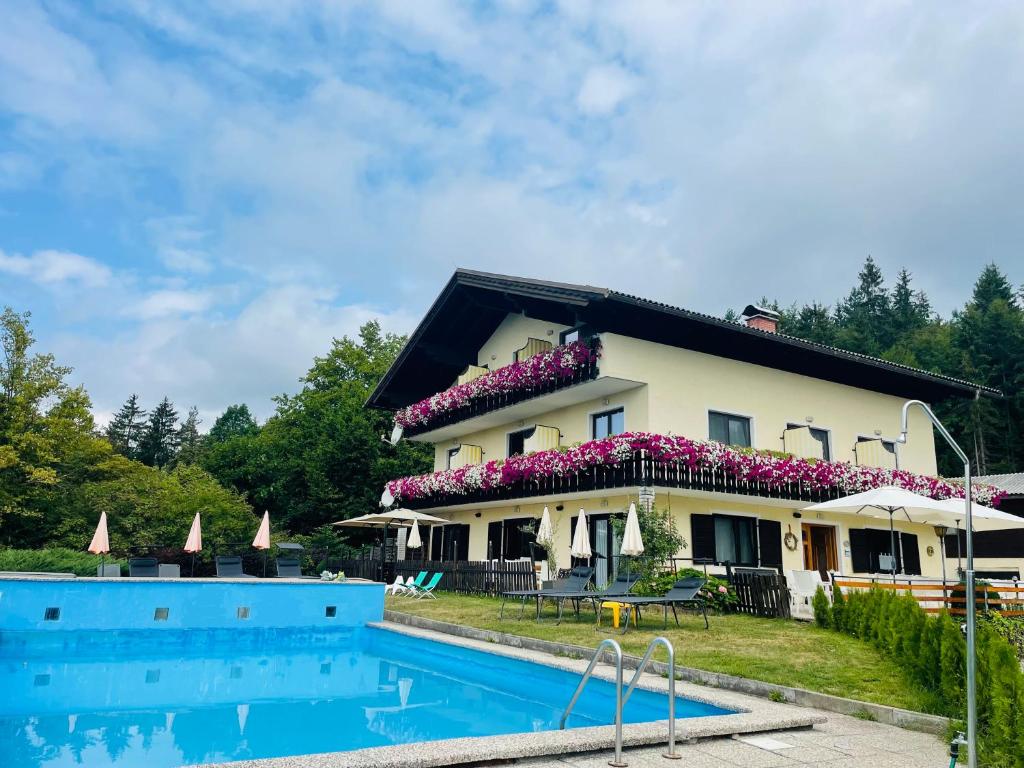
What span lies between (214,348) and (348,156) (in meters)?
22.3

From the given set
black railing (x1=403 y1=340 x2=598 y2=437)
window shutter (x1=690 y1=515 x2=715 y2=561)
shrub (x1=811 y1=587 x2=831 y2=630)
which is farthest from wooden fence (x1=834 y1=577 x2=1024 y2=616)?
black railing (x1=403 y1=340 x2=598 y2=437)

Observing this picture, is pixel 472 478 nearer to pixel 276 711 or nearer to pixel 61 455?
pixel 276 711

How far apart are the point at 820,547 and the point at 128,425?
241ft

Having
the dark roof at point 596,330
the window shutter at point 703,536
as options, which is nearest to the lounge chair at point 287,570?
the dark roof at point 596,330

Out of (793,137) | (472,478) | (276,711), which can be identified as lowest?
(276,711)

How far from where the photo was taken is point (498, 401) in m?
23.6

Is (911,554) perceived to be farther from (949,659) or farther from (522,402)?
(949,659)

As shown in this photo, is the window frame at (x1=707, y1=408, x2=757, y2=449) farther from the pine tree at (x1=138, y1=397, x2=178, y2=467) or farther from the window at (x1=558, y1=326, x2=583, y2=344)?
the pine tree at (x1=138, y1=397, x2=178, y2=467)

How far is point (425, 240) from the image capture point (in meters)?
17.6

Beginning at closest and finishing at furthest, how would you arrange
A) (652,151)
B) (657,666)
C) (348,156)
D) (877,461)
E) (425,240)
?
(657,666) → (652,151) → (348,156) → (425,240) → (877,461)

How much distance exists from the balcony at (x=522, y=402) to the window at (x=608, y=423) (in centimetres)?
56

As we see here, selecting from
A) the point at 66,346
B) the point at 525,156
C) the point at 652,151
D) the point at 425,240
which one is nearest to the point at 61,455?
the point at 66,346

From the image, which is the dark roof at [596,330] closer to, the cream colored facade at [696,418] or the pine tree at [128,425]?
the cream colored facade at [696,418]

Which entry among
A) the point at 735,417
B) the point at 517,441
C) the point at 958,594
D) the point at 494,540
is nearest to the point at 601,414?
the point at 735,417
